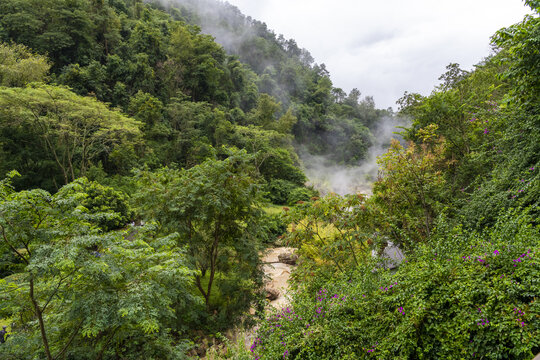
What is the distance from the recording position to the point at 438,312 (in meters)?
2.40

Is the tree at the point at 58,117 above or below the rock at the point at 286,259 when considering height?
above

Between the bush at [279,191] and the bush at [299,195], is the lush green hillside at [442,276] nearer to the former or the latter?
the bush at [299,195]

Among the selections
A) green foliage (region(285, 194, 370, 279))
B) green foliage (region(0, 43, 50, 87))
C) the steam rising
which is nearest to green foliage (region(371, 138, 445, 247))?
green foliage (region(285, 194, 370, 279))

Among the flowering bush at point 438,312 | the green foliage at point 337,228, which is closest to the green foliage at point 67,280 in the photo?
the flowering bush at point 438,312

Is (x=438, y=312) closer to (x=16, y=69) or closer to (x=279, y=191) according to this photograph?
(x=16, y=69)

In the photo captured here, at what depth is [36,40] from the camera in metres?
16.9

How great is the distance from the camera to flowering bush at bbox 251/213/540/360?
2.02 meters

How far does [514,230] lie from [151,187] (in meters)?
6.17

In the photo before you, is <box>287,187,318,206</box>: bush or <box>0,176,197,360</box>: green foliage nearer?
<box>0,176,197,360</box>: green foliage

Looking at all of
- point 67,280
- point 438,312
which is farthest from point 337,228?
point 67,280

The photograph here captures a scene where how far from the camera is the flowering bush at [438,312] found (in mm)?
2021

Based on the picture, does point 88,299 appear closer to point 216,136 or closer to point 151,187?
point 151,187

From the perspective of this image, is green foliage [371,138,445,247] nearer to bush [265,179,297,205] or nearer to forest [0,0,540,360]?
forest [0,0,540,360]

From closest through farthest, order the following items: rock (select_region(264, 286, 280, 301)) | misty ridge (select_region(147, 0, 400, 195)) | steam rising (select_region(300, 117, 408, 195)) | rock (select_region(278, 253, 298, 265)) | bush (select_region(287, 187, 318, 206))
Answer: rock (select_region(264, 286, 280, 301)) < rock (select_region(278, 253, 298, 265)) < bush (select_region(287, 187, 318, 206)) < steam rising (select_region(300, 117, 408, 195)) < misty ridge (select_region(147, 0, 400, 195))
